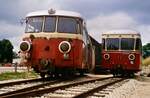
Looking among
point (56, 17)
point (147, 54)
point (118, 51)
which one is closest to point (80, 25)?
point (56, 17)

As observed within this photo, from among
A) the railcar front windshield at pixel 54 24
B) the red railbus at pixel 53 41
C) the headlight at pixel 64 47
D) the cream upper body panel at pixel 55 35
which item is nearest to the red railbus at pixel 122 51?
the red railbus at pixel 53 41

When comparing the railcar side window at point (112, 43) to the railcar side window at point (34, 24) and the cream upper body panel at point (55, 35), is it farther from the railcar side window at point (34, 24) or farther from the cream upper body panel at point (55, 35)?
the railcar side window at point (34, 24)

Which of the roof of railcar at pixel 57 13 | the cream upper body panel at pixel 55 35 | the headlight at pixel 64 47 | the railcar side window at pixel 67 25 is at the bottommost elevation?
the headlight at pixel 64 47

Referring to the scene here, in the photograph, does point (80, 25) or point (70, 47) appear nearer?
point (70, 47)

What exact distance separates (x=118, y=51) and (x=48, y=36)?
28.8 feet

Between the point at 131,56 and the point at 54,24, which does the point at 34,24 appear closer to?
the point at 54,24

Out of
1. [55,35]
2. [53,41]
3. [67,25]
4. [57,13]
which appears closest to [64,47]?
[53,41]

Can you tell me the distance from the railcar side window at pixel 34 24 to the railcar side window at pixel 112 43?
28.1ft

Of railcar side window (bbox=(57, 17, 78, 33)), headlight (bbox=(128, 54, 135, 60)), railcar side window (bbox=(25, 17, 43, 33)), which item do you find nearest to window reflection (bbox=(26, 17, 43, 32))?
railcar side window (bbox=(25, 17, 43, 33))

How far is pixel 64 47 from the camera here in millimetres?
19172

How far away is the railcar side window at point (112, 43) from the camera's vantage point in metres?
28.0

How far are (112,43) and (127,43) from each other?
1.00 metres

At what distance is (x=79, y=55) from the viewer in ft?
65.7

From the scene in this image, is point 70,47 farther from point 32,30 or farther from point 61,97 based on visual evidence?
point 61,97
